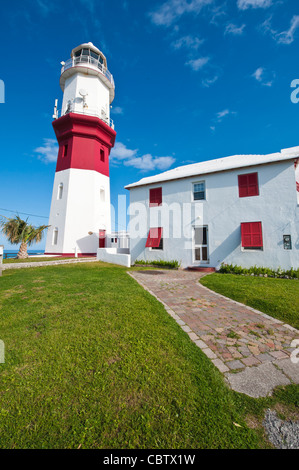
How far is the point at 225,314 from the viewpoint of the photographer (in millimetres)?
5168

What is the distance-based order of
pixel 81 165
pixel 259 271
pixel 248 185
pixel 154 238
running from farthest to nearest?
pixel 81 165 < pixel 154 238 < pixel 248 185 < pixel 259 271

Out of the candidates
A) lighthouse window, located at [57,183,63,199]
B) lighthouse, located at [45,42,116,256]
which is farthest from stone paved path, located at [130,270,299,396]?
lighthouse window, located at [57,183,63,199]

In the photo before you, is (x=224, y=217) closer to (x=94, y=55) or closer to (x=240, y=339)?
(x=240, y=339)

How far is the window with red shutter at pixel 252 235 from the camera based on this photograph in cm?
1177

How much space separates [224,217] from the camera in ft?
42.6

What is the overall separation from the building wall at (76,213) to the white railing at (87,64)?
42.0ft

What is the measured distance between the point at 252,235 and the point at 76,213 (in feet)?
52.6

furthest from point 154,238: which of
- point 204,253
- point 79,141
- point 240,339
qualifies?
point 79,141

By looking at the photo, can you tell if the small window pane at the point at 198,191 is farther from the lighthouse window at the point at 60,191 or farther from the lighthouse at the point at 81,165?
the lighthouse window at the point at 60,191

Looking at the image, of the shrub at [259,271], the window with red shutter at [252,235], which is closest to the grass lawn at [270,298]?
the shrub at [259,271]

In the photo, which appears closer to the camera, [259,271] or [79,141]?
[259,271]

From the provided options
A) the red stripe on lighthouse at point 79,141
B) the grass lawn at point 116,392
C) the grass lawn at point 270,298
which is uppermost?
the red stripe on lighthouse at point 79,141

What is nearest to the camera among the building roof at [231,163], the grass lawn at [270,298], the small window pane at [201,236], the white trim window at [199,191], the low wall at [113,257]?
the grass lawn at [270,298]
